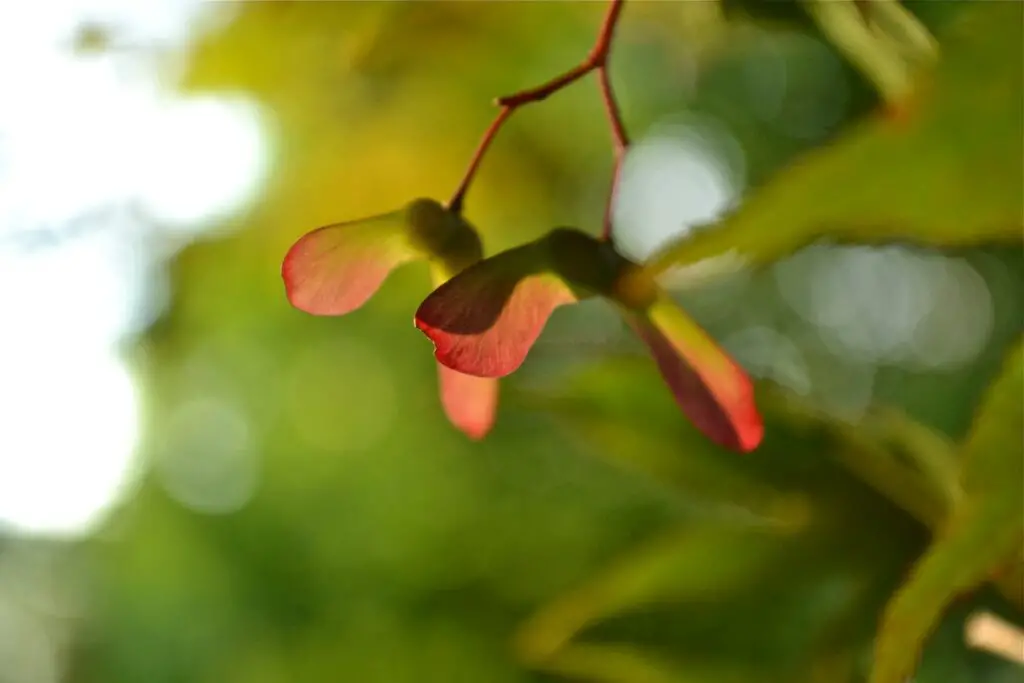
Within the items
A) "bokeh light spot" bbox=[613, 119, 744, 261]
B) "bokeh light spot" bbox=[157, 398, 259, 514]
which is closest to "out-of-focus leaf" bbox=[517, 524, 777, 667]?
"bokeh light spot" bbox=[613, 119, 744, 261]

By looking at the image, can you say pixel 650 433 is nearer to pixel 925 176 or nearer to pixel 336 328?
pixel 925 176

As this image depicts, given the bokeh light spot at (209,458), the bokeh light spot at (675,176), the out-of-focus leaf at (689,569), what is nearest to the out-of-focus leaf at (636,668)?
the out-of-focus leaf at (689,569)

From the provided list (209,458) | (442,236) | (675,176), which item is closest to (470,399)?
(442,236)

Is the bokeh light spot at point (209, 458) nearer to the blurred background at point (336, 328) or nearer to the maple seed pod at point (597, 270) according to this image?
the blurred background at point (336, 328)

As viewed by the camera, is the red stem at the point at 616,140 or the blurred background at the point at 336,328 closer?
the red stem at the point at 616,140

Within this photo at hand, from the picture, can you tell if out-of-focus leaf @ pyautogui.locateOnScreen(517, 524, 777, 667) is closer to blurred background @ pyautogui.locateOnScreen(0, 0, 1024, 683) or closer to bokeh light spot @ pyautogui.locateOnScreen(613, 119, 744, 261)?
blurred background @ pyautogui.locateOnScreen(0, 0, 1024, 683)
